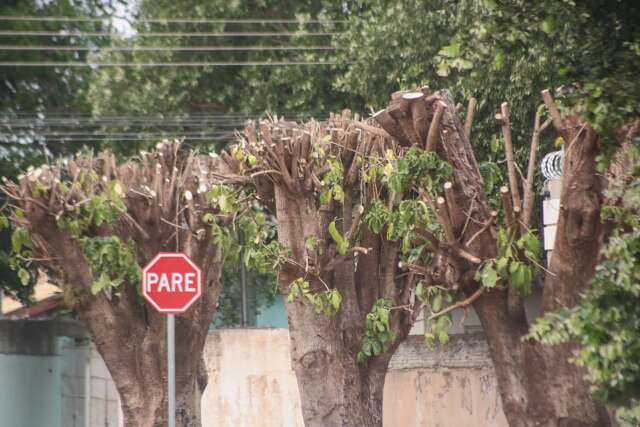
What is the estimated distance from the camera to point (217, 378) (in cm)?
1866

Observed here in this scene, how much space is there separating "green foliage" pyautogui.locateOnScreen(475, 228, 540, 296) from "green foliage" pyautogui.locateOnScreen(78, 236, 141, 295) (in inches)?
208

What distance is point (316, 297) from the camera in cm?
1161

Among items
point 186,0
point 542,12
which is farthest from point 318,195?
point 186,0

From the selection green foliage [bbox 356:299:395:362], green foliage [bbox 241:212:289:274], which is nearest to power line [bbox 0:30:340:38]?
green foliage [bbox 241:212:289:274]

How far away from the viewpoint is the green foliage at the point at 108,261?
13.2m

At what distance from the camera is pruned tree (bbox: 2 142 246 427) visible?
519 inches

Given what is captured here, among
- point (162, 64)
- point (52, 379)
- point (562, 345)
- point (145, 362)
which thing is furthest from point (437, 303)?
point (162, 64)

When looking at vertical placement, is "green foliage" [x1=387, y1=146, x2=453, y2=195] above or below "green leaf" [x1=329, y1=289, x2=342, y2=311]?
above

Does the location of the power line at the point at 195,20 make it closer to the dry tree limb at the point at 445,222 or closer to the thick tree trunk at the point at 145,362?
the thick tree trunk at the point at 145,362

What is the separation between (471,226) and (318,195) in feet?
9.97

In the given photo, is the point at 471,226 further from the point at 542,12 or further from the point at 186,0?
the point at 186,0

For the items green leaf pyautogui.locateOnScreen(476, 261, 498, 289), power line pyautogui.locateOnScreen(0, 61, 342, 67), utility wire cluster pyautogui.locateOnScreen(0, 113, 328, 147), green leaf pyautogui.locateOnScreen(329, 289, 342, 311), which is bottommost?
green leaf pyautogui.locateOnScreen(476, 261, 498, 289)

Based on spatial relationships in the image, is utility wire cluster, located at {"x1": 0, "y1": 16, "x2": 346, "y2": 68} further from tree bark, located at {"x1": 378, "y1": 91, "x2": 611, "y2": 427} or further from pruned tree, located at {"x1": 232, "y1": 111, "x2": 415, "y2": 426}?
tree bark, located at {"x1": 378, "y1": 91, "x2": 611, "y2": 427}

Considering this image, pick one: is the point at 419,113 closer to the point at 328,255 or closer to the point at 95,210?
the point at 328,255
